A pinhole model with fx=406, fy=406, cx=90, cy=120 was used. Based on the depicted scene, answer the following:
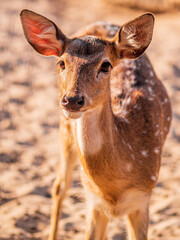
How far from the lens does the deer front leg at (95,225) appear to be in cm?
363

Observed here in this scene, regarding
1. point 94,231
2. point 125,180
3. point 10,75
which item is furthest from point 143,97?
point 10,75


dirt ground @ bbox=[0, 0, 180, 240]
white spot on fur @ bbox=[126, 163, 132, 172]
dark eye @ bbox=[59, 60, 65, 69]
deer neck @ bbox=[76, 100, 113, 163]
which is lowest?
dirt ground @ bbox=[0, 0, 180, 240]

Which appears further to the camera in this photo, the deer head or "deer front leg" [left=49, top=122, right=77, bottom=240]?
"deer front leg" [left=49, top=122, right=77, bottom=240]

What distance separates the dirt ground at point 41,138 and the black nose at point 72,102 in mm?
2006

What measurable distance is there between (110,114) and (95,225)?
3.79 ft

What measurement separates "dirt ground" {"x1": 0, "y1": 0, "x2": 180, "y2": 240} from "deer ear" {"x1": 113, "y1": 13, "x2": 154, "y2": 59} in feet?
6.61

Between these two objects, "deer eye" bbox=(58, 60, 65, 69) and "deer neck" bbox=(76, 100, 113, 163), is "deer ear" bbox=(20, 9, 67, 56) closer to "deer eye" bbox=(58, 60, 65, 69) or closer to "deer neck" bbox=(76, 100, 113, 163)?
"deer eye" bbox=(58, 60, 65, 69)

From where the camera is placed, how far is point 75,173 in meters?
5.16

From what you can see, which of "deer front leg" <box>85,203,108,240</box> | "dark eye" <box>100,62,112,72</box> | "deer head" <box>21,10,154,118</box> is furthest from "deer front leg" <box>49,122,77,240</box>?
"dark eye" <box>100,62,112,72</box>

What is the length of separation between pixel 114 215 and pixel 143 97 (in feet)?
3.61

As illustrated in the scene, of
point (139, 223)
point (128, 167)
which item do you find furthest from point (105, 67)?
point (139, 223)

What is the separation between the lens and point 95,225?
365 cm

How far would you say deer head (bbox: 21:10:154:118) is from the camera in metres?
2.61

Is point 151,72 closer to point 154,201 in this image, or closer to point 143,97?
point 143,97
